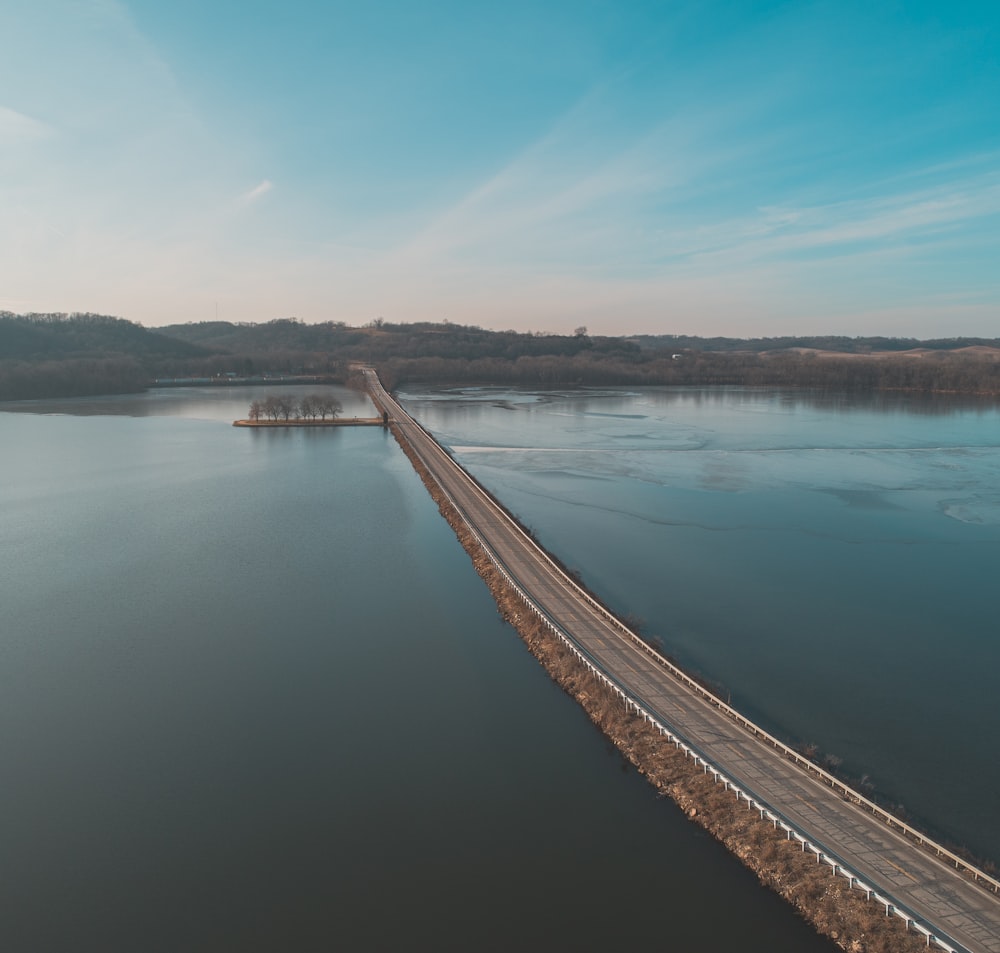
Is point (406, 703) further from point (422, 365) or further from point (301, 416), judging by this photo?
point (422, 365)

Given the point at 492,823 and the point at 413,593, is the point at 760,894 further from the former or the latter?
the point at 413,593

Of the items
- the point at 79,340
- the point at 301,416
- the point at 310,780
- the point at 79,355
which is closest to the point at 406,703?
the point at 310,780

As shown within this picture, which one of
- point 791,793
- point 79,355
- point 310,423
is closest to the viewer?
point 791,793

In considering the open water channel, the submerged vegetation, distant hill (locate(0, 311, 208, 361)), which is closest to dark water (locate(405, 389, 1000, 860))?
the open water channel

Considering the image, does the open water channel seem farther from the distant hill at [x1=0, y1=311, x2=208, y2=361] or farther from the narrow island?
the distant hill at [x1=0, y1=311, x2=208, y2=361]

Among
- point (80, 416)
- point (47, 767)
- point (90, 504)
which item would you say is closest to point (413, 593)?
point (47, 767)

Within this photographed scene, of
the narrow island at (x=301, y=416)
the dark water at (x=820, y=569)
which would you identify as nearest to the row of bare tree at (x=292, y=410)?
the narrow island at (x=301, y=416)

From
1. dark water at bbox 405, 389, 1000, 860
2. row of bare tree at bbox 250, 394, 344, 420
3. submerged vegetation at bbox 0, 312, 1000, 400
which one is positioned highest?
submerged vegetation at bbox 0, 312, 1000, 400
